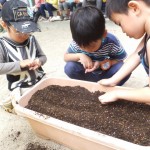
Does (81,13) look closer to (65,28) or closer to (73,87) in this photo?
(73,87)

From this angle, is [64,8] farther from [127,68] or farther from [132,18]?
[132,18]

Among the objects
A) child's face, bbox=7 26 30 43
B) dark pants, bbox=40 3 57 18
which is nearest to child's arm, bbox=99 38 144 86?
child's face, bbox=7 26 30 43

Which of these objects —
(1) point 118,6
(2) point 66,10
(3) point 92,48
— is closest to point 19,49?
(3) point 92,48

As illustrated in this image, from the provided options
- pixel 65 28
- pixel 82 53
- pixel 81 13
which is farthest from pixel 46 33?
pixel 81 13

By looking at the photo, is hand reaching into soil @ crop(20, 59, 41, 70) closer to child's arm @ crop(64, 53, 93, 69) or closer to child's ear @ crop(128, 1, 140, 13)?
child's arm @ crop(64, 53, 93, 69)

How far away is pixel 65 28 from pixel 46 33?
0.33 m

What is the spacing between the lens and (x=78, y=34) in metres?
1.17

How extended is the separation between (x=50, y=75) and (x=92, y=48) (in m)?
0.80

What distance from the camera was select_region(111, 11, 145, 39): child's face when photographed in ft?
2.89

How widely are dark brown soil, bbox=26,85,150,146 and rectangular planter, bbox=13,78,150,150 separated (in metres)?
0.04

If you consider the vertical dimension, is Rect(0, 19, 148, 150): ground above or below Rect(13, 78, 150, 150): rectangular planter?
below

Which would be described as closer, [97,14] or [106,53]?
[97,14]

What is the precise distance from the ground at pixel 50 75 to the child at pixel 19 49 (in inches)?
7.7

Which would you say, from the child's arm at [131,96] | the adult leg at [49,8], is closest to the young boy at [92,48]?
the child's arm at [131,96]
